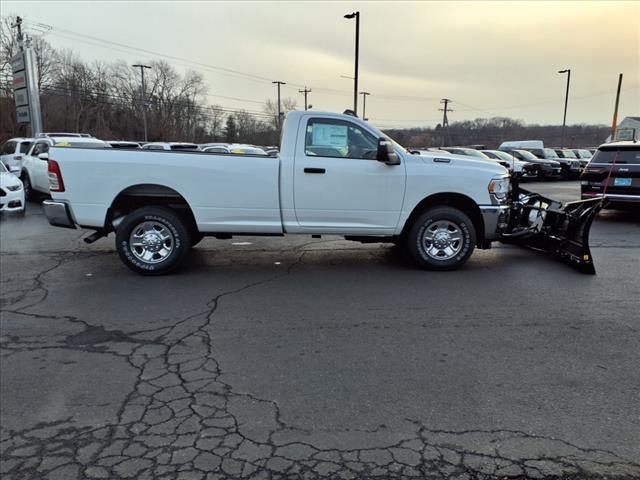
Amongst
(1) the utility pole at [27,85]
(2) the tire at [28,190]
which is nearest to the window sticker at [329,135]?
(2) the tire at [28,190]

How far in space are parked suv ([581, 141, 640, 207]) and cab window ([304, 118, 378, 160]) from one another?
7.50 meters

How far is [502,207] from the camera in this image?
6.70 meters

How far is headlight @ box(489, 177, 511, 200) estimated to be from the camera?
6.61 m

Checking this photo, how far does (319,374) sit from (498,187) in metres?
4.26

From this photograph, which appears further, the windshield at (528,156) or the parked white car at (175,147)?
the windshield at (528,156)

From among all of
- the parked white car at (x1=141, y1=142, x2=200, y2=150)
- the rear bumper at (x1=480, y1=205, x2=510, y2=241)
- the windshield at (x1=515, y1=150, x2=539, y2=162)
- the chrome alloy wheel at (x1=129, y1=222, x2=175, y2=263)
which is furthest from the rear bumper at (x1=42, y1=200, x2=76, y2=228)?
the windshield at (x1=515, y1=150, x2=539, y2=162)

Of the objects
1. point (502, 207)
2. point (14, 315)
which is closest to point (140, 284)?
point (14, 315)

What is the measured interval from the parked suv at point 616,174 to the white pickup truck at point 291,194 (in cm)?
555

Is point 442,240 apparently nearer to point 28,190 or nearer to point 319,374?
point 319,374

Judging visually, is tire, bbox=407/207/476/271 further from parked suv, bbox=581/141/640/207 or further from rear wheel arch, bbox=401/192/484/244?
parked suv, bbox=581/141/640/207

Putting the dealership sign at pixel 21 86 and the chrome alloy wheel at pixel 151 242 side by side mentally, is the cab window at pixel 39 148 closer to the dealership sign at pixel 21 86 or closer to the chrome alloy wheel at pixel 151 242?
the chrome alloy wheel at pixel 151 242

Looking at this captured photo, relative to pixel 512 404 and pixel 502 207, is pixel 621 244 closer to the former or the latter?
pixel 502 207

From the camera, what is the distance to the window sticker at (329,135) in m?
6.39

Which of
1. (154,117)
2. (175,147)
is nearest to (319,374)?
(175,147)
